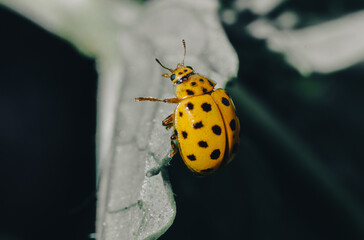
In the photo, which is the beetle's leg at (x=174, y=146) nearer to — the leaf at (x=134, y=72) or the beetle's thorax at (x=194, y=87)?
the leaf at (x=134, y=72)

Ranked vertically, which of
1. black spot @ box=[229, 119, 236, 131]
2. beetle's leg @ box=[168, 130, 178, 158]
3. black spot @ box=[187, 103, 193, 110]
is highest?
black spot @ box=[187, 103, 193, 110]

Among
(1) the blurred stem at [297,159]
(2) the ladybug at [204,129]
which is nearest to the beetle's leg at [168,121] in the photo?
(2) the ladybug at [204,129]

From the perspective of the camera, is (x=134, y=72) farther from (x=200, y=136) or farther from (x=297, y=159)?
(x=297, y=159)

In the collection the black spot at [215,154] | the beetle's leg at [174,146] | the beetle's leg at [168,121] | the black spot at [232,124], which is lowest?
the black spot at [215,154]

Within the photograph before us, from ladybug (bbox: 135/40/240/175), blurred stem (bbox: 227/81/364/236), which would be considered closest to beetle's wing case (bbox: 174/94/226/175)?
ladybug (bbox: 135/40/240/175)

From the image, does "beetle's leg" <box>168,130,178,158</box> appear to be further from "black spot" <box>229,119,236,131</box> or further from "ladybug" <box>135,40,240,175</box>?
"black spot" <box>229,119,236,131</box>

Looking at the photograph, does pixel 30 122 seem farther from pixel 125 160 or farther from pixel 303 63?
pixel 303 63

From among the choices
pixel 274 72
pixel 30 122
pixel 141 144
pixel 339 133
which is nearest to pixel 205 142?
pixel 141 144
